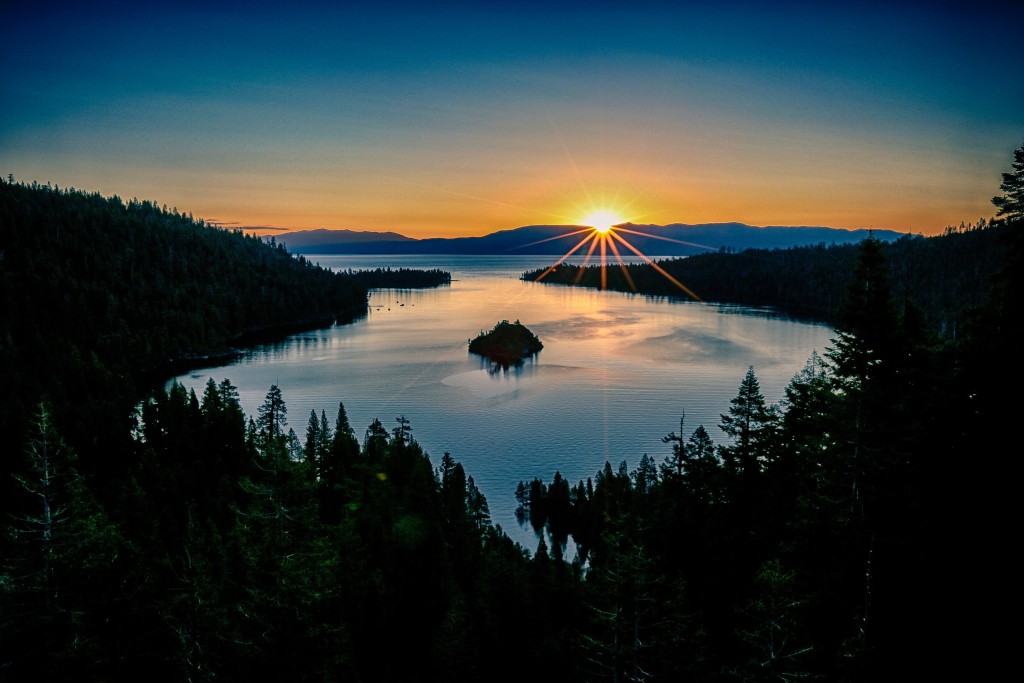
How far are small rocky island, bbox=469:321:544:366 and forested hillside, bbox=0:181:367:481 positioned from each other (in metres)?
58.2

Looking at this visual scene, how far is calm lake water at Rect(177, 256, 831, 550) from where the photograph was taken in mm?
63312

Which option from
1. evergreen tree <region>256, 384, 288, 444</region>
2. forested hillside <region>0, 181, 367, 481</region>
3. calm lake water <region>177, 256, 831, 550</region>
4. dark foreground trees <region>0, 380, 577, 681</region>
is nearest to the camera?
dark foreground trees <region>0, 380, 577, 681</region>

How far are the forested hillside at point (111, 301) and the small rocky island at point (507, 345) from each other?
58.2m

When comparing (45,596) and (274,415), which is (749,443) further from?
(274,415)

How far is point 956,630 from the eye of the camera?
11.9 metres

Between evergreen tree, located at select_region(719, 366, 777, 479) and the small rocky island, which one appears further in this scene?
the small rocky island

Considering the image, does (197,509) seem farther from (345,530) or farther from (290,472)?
(290,472)

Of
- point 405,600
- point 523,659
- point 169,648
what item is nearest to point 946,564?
point 523,659

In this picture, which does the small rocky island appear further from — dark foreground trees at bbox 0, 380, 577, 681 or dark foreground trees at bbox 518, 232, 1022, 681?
dark foreground trees at bbox 518, 232, 1022, 681

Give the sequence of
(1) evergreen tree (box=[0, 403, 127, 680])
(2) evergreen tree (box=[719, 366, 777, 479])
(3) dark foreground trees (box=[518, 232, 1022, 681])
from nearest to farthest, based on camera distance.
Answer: (3) dark foreground trees (box=[518, 232, 1022, 681]) < (1) evergreen tree (box=[0, 403, 127, 680]) < (2) evergreen tree (box=[719, 366, 777, 479])

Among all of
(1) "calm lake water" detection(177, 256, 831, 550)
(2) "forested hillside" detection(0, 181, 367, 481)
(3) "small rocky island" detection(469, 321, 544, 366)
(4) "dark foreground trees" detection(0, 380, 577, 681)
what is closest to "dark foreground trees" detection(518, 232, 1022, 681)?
(4) "dark foreground trees" detection(0, 380, 577, 681)

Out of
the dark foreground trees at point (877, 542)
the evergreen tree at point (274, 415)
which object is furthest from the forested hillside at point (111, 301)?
the dark foreground trees at point (877, 542)

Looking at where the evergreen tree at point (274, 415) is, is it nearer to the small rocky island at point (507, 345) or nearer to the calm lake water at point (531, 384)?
the calm lake water at point (531, 384)

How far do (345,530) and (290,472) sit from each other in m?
20.7
